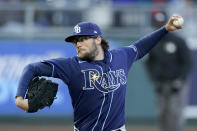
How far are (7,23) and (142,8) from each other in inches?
120

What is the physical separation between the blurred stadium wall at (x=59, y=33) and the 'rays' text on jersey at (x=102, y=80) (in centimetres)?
676

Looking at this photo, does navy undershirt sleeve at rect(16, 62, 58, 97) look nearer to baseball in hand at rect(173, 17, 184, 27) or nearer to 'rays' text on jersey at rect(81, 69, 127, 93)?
'rays' text on jersey at rect(81, 69, 127, 93)

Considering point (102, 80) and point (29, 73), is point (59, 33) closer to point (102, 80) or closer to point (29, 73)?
point (102, 80)

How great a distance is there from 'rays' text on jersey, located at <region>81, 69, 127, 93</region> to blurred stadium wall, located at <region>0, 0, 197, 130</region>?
6.76 m

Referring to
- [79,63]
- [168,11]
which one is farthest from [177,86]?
[79,63]

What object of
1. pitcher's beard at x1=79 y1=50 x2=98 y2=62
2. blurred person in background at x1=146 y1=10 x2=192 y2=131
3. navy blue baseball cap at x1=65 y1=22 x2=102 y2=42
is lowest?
blurred person in background at x1=146 y1=10 x2=192 y2=131

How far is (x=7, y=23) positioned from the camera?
13.2 meters

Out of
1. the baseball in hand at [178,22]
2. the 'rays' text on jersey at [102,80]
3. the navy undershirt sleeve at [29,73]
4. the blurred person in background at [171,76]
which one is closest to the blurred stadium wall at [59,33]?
the blurred person in background at [171,76]

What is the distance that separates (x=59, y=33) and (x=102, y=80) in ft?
23.9

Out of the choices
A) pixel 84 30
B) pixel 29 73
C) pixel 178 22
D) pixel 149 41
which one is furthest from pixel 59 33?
pixel 29 73

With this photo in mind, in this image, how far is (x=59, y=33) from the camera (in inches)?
523

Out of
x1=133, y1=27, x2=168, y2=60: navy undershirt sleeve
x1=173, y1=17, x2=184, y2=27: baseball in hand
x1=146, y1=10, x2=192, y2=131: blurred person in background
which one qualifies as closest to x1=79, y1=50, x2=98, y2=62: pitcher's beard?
x1=133, y1=27, x2=168, y2=60: navy undershirt sleeve

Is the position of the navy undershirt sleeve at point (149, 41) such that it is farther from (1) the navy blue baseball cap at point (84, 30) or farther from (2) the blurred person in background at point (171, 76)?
(2) the blurred person in background at point (171, 76)

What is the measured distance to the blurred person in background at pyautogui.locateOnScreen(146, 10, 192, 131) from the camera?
1068 centimetres
